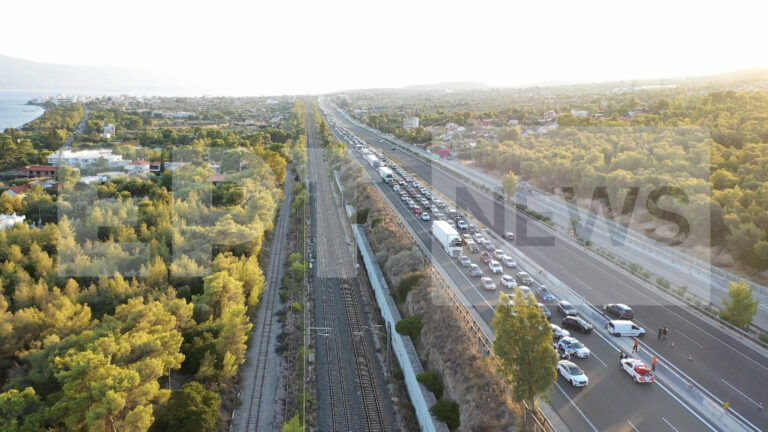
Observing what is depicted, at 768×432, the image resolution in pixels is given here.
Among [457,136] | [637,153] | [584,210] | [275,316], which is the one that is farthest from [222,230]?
[457,136]

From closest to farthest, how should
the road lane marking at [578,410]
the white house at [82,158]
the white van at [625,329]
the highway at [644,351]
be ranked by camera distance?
the road lane marking at [578,410]
the highway at [644,351]
the white van at [625,329]
the white house at [82,158]

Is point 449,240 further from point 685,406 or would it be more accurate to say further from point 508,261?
point 685,406

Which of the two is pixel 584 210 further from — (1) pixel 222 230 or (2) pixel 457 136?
(2) pixel 457 136

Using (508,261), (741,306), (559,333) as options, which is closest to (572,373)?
(559,333)

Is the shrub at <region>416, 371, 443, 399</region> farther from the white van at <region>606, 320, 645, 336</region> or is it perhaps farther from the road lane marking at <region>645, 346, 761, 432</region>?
the white van at <region>606, 320, 645, 336</region>

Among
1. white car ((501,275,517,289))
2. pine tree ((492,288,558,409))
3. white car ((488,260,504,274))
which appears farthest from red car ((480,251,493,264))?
pine tree ((492,288,558,409))

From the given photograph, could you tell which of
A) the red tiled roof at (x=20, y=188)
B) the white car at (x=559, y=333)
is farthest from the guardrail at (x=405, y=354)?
the red tiled roof at (x=20, y=188)

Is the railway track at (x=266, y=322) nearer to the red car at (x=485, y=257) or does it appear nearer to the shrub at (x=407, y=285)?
the shrub at (x=407, y=285)
